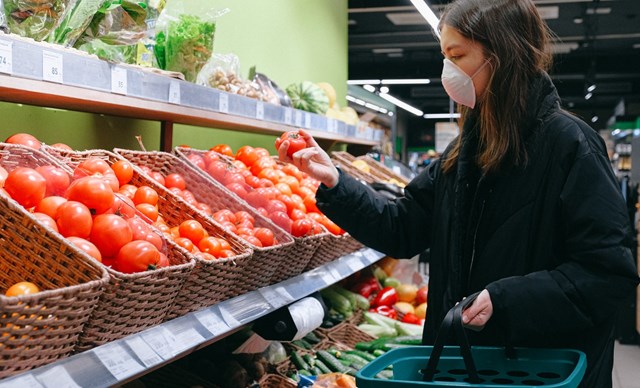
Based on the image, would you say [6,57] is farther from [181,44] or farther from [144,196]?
[181,44]

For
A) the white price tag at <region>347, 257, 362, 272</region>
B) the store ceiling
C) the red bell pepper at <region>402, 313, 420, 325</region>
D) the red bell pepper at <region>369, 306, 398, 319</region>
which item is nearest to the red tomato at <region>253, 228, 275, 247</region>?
the white price tag at <region>347, 257, 362, 272</region>

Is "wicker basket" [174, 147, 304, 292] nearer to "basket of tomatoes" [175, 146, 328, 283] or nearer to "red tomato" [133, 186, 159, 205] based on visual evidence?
"basket of tomatoes" [175, 146, 328, 283]

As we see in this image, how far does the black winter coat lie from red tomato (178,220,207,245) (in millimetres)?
673

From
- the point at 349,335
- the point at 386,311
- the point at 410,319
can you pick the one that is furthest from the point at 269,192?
the point at 410,319

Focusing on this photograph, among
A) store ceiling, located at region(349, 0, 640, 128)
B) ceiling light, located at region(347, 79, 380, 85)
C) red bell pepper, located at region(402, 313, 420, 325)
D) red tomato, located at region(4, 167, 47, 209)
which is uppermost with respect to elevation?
store ceiling, located at region(349, 0, 640, 128)

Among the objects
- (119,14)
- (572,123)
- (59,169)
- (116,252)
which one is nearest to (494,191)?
(572,123)

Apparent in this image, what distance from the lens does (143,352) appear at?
4.93 ft

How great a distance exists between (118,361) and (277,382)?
142cm

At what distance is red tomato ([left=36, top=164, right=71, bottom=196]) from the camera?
167 cm

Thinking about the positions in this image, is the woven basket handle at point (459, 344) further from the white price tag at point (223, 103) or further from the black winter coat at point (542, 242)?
the white price tag at point (223, 103)

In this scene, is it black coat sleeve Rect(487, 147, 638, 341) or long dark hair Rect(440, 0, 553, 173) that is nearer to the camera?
black coat sleeve Rect(487, 147, 638, 341)

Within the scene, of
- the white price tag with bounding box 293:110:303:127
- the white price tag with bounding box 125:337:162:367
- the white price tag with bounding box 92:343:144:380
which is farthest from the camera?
the white price tag with bounding box 293:110:303:127

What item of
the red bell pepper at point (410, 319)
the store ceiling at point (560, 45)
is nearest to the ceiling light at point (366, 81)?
the store ceiling at point (560, 45)

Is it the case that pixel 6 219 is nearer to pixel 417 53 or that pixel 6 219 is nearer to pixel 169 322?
pixel 169 322
